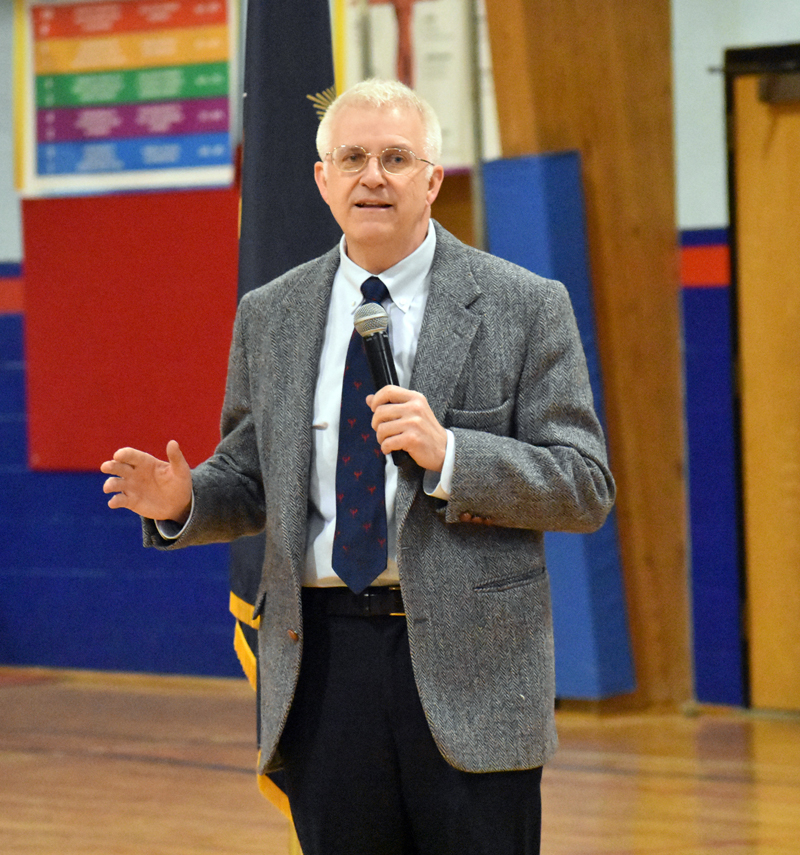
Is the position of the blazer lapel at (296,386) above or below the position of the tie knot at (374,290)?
below

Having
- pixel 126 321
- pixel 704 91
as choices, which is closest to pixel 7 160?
pixel 126 321

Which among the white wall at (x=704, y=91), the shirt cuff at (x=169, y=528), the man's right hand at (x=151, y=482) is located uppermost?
the white wall at (x=704, y=91)

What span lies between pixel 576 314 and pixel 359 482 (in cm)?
266

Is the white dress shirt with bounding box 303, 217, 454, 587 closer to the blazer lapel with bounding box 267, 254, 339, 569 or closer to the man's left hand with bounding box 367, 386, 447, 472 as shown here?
the blazer lapel with bounding box 267, 254, 339, 569

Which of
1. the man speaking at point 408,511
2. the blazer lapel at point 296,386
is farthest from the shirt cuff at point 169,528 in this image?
the blazer lapel at point 296,386

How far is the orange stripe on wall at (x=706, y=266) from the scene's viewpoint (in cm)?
411

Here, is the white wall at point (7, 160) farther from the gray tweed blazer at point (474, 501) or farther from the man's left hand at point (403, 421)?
the man's left hand at point (403, 421)

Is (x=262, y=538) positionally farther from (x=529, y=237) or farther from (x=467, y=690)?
(x=529, y=237)

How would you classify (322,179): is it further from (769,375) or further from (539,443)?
(769,375)

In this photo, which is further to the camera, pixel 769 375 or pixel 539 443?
pixel 769 375

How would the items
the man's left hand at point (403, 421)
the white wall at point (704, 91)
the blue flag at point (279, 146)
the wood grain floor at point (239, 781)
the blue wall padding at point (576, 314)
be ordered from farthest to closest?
the white wall at point (704, 91) → the blue wall padding at point (576, 314) → the wood grain floor at point (239, 781) → the blue flag at point (279, 146) → the man's left hand at point (403, 421)

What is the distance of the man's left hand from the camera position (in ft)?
4.43

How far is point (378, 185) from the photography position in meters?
1.50

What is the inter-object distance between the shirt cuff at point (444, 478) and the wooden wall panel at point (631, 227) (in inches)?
108
